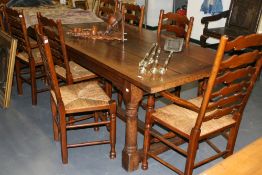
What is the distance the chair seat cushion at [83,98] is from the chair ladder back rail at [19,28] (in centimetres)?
77

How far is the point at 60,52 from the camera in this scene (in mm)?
2443

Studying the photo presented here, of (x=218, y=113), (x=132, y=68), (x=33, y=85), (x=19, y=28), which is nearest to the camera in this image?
(x=218, y=113)

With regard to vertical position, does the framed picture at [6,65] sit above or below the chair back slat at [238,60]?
below

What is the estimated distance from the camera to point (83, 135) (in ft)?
8.80

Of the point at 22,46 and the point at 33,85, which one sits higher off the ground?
the point at 22,46

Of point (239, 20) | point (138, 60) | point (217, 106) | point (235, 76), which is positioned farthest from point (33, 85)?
point (239, 20)

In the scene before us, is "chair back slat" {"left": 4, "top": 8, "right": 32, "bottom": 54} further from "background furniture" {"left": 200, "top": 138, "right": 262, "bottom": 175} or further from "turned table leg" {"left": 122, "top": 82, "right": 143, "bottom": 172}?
"background furniture" {"left": 200, "top": 138, "right": 262, "bottom": 175}

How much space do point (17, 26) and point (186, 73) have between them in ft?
5.93

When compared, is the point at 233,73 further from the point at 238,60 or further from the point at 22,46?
the point at 22,46

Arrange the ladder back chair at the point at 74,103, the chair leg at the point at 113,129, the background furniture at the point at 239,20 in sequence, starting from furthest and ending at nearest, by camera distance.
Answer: the background furniture at the point at 239,20, the chair leg at the point at 113,129, the ladder back chair at the point at 74,103

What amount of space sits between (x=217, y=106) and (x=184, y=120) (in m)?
0.27

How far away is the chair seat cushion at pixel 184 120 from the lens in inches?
76.0

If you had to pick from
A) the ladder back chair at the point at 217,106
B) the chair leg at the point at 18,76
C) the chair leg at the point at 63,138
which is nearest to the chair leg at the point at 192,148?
the ladder back chair at the point at 217,106

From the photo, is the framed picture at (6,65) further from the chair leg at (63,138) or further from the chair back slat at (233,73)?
the chair back slat at (233,73)
